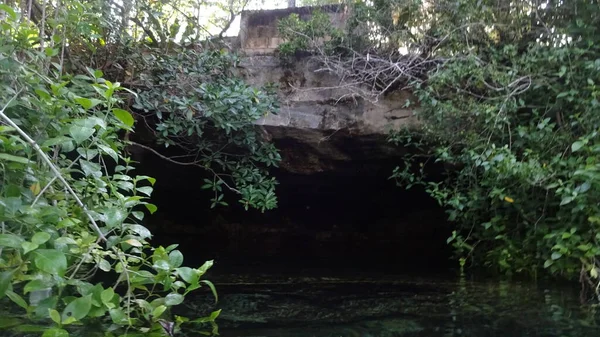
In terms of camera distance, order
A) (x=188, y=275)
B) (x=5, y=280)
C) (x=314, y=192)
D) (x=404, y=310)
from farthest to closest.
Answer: (x=314, y=192) < (x=404, y=310) < (x=188, y=275) < (x=5, y=280)

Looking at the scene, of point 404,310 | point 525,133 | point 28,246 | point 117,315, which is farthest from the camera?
point 525,133

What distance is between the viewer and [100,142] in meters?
2.06

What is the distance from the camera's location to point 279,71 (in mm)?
5414

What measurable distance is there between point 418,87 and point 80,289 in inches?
137

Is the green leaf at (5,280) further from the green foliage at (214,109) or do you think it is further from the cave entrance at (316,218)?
the cave entrance at (316,218)

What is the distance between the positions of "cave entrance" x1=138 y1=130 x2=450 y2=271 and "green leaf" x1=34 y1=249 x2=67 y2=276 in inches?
164

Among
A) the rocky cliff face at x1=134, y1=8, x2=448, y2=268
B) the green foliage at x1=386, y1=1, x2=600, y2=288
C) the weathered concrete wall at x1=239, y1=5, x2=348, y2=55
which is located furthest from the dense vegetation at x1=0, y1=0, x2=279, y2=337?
the green foliage at x1=386, y1=1, x2=600, y2=288

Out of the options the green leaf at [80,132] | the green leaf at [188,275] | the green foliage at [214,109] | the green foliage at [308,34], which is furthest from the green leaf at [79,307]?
the green foliage at [308,34]

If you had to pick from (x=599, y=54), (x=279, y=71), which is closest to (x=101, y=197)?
(x=279, y=71)

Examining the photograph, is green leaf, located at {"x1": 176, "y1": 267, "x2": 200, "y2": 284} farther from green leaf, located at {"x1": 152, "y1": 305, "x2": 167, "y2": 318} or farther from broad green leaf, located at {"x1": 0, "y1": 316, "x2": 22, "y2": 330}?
broad green leaf, located at {"x1": 0, "y1": 316, "x2": 22, "y2": 330}

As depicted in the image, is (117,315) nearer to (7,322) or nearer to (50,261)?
(50,261)

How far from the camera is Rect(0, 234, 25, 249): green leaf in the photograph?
1.50 metres

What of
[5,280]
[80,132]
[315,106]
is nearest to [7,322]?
[5,280]

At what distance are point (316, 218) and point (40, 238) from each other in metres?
8.25
